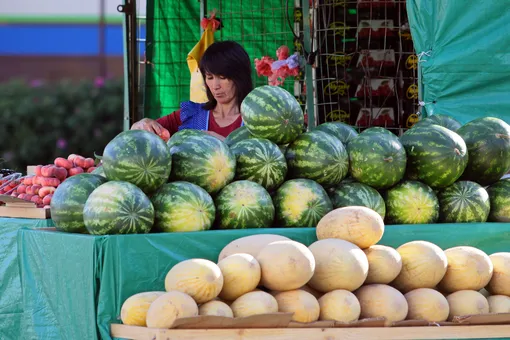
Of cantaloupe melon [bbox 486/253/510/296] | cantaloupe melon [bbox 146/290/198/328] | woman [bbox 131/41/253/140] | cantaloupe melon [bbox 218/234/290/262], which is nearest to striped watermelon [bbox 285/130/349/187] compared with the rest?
cantaloupe melon [bbox 218/234/290/262]

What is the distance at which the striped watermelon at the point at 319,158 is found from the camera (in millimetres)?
3488

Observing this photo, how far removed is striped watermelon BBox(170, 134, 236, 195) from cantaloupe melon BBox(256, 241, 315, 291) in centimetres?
61

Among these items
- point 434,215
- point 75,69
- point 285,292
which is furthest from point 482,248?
point 75,69

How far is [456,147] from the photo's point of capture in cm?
359

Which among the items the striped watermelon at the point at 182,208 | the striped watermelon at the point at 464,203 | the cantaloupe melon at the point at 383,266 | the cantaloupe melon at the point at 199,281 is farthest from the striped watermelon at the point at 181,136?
the striped watermelon at the point at 464,203

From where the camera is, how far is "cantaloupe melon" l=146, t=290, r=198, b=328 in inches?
100

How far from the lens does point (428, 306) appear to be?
2885 millimetres

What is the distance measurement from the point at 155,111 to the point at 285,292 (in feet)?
19.5

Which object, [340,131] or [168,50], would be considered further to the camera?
[168,50]

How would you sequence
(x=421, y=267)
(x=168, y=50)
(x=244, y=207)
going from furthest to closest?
(x=168, y=50) < (x=244, y=207) < (x=421, y=267)

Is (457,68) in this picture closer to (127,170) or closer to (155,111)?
(127,170)

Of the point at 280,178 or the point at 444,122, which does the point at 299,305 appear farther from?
the point at 444,122

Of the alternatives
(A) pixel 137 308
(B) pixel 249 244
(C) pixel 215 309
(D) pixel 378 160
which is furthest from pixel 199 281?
(D) pixel 378 160

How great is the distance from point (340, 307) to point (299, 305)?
0.14 meters
